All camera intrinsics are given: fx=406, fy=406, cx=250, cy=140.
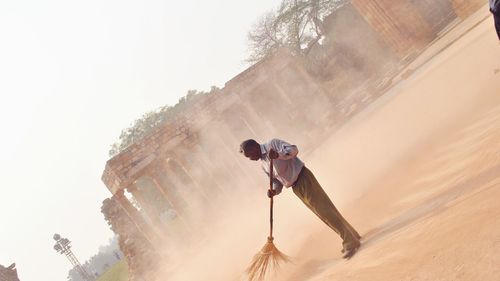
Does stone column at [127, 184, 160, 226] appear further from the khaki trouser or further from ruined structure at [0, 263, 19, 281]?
the khaki trouser

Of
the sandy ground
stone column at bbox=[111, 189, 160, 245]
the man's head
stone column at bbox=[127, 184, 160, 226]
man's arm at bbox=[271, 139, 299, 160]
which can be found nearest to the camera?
the sandy ground

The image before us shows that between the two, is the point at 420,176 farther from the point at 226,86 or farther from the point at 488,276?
the point at 226,86

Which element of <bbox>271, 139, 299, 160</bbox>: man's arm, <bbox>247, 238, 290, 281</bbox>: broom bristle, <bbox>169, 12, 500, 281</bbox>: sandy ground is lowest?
<bbox>169, 12, 500, 281</bbox>: sandy ground

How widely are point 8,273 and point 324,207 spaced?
23.5 m

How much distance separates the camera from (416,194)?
5266 millimetres

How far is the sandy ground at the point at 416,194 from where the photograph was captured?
3178 millimetres

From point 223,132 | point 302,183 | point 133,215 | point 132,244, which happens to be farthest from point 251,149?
point 223,132

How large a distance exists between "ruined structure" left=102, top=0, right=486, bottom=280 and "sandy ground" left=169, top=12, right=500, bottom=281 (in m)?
5.07

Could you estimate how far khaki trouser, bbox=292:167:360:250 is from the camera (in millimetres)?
4828

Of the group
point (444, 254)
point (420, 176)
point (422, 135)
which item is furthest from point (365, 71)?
point (444, 254)

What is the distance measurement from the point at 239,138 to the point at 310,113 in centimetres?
463

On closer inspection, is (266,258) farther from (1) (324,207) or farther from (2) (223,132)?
(2) (223,132)

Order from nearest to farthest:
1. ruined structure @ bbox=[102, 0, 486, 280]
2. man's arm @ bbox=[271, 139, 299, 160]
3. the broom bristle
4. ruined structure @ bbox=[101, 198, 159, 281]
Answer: man's arm @ bbox=[271, 139, 299, 160]
the broom bristle
ruined structure @ bbox=[101, 198, 159, 281]
ruined structure @ bbox=[102, 0, 486, 280]

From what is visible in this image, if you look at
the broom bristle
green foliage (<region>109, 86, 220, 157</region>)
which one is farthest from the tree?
the broom bristle
